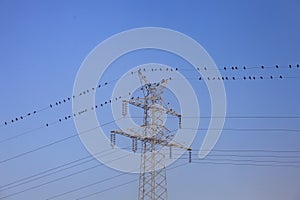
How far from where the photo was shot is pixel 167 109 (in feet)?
127

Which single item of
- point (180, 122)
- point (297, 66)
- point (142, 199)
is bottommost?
point (142, 199)

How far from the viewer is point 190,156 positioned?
3756 cm

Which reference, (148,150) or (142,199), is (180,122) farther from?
(142,199)

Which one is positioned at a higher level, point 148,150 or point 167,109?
point 167,109

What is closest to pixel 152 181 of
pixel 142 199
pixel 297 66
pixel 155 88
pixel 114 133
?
pixel 142 199

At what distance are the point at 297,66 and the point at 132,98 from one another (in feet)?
40.0

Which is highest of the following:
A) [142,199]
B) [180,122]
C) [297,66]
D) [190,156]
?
[297,66]

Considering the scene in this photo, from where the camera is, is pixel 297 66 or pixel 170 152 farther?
pixel 170 152

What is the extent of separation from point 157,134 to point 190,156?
3149 millimetres

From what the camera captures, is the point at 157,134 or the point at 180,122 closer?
the point at 157,134

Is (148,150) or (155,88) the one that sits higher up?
(155,88)

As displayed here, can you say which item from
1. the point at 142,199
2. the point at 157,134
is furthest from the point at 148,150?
the point at 142,199

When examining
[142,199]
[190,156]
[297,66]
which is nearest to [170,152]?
[190,156]

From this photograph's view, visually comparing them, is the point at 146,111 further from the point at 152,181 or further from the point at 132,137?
the point at 152,181
